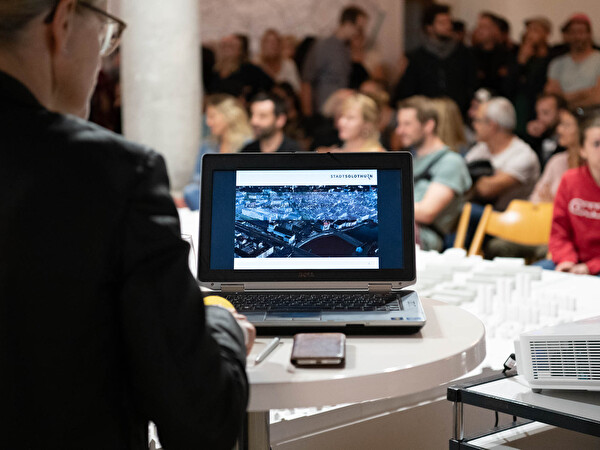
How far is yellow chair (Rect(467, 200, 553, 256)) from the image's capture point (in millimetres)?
4465

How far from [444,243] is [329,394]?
3953 millimetres

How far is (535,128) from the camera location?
A: 673 centimetres

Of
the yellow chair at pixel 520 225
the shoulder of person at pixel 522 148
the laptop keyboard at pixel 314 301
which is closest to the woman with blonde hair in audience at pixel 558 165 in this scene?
the shoulder of person at pixel 522 148

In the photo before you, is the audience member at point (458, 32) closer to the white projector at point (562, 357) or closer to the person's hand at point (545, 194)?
the person's hand at point (545, 194)

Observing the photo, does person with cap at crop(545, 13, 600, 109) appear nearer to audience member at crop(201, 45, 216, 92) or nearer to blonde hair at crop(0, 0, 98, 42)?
audience member at crop(201, 45, 216, 92)

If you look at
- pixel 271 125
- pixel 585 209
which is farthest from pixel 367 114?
pixel 585 209

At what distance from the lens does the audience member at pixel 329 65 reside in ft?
28.0

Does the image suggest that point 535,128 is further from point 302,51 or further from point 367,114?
point 302,51

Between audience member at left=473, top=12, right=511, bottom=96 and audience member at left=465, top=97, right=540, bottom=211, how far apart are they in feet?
3.26

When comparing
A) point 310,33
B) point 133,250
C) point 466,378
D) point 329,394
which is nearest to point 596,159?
point 466,378

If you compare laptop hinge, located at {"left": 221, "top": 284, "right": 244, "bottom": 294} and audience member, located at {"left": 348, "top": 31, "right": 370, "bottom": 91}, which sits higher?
audience member, located at {"left": 348, "top": 31, "right": 370, "bottom": 91}

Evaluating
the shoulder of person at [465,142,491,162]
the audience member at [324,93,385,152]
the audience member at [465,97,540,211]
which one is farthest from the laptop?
the shoulder of person at [465,142,491,162]

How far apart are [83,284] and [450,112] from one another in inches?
212

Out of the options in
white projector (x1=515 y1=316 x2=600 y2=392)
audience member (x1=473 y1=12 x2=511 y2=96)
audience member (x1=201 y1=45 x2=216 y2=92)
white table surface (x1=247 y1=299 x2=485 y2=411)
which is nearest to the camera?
white table surface (x1=247 y1=299 x2=485 y2=411)
